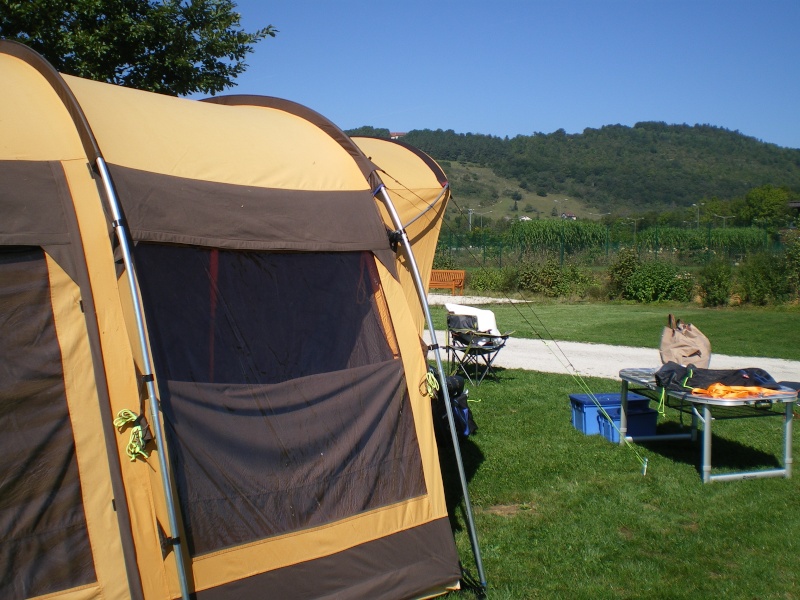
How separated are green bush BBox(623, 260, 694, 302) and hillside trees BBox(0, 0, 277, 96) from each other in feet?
44.4

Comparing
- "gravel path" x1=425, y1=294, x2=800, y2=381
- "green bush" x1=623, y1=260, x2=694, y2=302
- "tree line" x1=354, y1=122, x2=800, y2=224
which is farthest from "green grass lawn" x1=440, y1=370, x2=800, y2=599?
"tree line" x1=354, y1=122, x2=800, y2=224

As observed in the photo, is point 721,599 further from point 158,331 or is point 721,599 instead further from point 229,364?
point 158,331

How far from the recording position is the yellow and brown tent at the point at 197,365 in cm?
347

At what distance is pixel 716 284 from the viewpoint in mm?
19359

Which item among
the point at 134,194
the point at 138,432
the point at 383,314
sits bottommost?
the point at 138,432

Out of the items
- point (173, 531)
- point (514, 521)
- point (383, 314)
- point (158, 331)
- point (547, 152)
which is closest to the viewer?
point (173, 531)

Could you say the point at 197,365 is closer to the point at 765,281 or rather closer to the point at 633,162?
the point at 765,281

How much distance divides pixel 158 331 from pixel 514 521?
2.88 meters

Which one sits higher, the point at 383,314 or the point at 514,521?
the point at 383,314

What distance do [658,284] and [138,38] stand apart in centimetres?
1529

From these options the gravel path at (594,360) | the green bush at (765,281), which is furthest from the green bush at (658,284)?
the gravel path at (594,360)

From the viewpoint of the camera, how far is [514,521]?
5.38 m

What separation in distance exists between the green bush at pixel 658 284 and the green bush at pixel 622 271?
168mm

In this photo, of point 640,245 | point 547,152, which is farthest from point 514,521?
point 547,152
